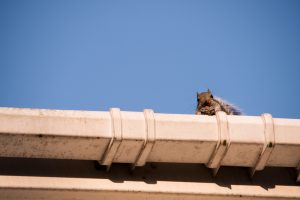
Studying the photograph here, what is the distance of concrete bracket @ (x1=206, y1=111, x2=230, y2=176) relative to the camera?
7488mm

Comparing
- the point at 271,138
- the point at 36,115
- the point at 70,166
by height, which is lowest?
the point at 70,166

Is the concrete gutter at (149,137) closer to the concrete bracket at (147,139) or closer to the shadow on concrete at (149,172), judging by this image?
the concrete bracket at (147,139)

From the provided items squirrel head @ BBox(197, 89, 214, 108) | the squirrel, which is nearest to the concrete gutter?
the squirrel

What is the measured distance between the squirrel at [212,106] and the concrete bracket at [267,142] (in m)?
2.22

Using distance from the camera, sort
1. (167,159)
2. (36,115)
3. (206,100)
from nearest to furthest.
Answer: (36,115), (167,159), (206,100)

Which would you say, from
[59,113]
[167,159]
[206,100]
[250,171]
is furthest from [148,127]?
[206,100]

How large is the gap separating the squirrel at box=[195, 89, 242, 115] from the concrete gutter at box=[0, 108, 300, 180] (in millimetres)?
2300

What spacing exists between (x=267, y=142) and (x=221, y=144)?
53 centimetres

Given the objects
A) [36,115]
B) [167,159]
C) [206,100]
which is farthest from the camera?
[206,100]

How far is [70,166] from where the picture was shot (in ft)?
24.4

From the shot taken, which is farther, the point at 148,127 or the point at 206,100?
the point at 206,100

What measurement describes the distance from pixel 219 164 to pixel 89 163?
1.40 meters

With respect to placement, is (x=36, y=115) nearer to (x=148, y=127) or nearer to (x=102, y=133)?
(x=102, y=133)

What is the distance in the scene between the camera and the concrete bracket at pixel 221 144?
7488 millimetres
